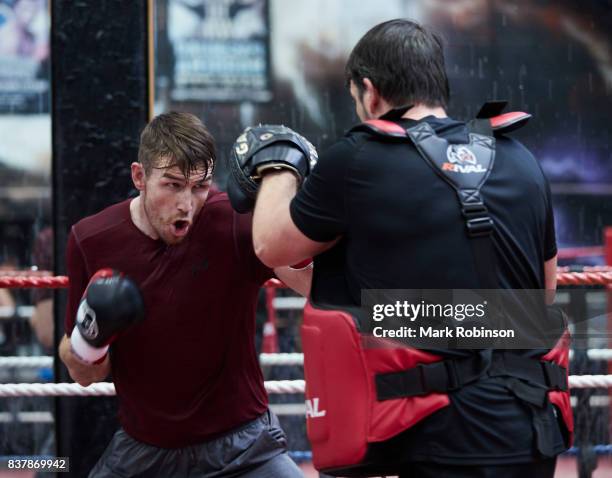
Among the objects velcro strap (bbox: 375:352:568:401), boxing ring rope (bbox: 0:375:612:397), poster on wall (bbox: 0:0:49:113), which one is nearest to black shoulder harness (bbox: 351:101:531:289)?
velcro strap (bbox: 375:352:568:401)

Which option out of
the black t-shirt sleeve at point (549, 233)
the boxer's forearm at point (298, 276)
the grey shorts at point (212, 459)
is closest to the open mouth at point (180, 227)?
the boxer's forearm at point (298, 276)

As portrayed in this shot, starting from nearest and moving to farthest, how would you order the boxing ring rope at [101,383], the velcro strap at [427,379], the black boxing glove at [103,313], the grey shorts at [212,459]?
the velcro strap at [427,379], the black boxing glove at [103,313], the grey shorts at [212,459], the boxing ring rope at [101,383]

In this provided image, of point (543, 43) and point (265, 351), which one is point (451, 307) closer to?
point (265, 351)

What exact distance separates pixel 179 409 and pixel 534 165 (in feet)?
2.88

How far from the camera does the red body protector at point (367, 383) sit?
1.52m

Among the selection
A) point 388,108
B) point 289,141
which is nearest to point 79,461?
point 289,141

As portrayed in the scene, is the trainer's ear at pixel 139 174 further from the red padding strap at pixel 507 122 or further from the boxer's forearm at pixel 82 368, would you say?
the red padding strap at pixel 507 122

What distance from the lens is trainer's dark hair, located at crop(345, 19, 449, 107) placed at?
1.59m

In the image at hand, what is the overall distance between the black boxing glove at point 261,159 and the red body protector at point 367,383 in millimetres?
189

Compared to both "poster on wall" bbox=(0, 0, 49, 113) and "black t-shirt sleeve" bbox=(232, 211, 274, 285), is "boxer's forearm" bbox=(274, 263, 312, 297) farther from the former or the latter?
"poster on wall" bbox=(0, 0, 49, 113)

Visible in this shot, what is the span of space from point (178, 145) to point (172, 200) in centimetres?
11

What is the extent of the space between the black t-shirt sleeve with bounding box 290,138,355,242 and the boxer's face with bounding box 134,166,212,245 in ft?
1.70

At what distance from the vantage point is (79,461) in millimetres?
2807

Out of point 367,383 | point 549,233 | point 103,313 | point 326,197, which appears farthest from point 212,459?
point 549,233
